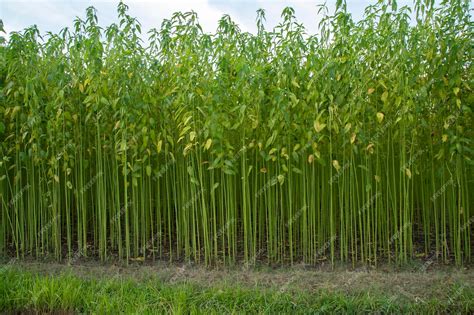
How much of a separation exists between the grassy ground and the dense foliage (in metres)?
0.51

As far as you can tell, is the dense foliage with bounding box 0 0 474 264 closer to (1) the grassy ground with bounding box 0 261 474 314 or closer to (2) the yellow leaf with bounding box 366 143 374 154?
(2) the yellow leaf with bounding box 366 143 374 154

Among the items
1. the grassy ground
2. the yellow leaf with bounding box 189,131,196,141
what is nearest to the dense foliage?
the yellow leaf with bounding box 189,131,196,141

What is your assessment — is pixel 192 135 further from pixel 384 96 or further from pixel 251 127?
pixel 384 96

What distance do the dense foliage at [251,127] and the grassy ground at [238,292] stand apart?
20.2 inches

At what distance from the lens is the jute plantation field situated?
3.76 meters

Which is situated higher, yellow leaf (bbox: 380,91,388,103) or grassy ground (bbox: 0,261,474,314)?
yellow leaf (bbox: 380,91,388,103)

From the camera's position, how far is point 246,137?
4203 millimetres

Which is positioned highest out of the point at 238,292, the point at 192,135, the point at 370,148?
the point at 192,135

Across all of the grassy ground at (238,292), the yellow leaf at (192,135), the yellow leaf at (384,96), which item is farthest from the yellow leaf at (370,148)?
the yellow leaf at (192,135)

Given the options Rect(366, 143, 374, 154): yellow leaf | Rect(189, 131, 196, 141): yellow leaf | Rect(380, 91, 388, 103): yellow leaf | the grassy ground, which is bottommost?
the grassy ground

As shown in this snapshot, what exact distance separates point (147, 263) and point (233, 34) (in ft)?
7.56

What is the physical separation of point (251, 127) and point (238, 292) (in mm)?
1473

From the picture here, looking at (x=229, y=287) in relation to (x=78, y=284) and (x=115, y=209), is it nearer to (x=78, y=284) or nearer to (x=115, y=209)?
(x=78, y=284)

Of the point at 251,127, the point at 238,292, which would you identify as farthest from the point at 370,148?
the point at 238,292
